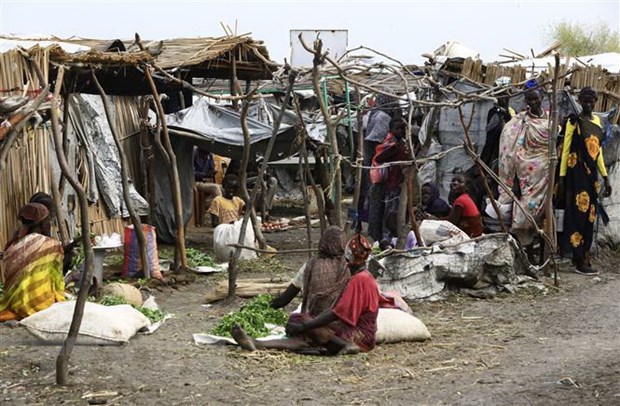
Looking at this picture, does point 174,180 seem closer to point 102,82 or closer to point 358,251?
point 102,82

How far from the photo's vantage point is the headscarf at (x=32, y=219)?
336 inches

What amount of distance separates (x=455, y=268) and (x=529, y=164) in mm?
2526

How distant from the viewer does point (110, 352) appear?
7152mm

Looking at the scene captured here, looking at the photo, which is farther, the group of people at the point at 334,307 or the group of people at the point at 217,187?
the group of people at the point at 217,187

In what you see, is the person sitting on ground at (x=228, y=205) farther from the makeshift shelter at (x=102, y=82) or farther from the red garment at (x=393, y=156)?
the red garment at (x=393, y=156)

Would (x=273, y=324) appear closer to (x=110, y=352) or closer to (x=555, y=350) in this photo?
(x=110, y=352)

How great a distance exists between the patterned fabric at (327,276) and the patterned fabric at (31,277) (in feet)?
7.42

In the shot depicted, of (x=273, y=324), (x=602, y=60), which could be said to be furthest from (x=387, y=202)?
(x=602, y=60)

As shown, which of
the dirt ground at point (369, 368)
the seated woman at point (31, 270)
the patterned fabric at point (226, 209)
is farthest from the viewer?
the patterned fabric at point (226, 209)

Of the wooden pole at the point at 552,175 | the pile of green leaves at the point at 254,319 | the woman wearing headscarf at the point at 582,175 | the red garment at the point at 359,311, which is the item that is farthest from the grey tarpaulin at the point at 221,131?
the red garment at the point at 359,311

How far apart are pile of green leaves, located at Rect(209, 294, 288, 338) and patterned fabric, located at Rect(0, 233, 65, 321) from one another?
1392 millimetres

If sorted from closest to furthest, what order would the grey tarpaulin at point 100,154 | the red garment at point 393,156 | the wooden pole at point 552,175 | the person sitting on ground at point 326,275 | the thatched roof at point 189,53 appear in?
the person sitting on ground at point 326,275
the thatched roof at point 189,53
the wooden pole at point 552,175
the red garment at point 393,156
the grey tarpaulin at point 100,154

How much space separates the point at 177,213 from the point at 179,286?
0.76 meters

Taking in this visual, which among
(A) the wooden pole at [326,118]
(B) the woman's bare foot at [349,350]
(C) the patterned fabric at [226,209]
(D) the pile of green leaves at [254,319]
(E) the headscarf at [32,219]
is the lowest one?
(C) the patterned fabric at [226,209]
